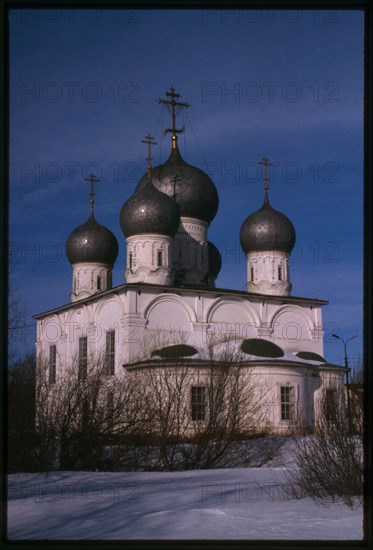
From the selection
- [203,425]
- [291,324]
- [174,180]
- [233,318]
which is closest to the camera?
[203,425]

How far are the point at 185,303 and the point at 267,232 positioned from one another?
530cm

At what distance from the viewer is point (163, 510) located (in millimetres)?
7648

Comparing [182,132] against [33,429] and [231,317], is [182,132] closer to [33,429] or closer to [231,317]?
[231,317]

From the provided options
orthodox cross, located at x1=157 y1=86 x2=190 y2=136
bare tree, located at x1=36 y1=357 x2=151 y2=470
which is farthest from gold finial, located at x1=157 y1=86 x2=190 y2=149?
bare tree, located at x1=36 y1=357 x2=151 y2=470

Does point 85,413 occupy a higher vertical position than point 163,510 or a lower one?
higher

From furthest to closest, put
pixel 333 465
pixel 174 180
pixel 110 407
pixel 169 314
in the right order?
pixel 174 180 → pixel 169 314 → pixel 110 407 → pixel 333 465

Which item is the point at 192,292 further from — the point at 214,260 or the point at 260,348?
the point at 214,260

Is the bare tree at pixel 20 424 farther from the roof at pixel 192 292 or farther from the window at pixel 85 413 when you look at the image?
the roof at pixel 192 292

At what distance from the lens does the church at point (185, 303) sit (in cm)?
2605

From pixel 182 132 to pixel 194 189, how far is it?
2.94m

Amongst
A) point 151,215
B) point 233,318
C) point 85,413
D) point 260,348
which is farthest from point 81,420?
point 233,318

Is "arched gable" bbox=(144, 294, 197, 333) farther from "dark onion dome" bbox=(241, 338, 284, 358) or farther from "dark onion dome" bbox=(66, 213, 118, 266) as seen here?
"dark onion dome" bbox=(66, 213, 118, 266)
